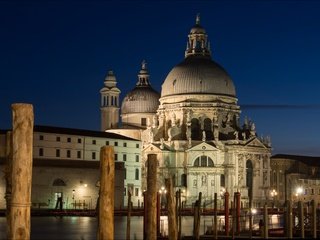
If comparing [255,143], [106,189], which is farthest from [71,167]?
→ [106,189]

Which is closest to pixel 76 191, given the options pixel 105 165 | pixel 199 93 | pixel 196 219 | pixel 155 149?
pixel 155 149

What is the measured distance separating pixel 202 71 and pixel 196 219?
181 feet

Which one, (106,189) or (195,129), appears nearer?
(106,189)

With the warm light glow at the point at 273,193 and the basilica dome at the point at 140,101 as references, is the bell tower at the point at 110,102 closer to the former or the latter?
the basilica dome at the point at 140,101

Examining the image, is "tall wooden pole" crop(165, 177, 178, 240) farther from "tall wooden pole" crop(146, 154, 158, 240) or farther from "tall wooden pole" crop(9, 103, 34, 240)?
"tall wooden pole" crop(9, 103, 34, 240)

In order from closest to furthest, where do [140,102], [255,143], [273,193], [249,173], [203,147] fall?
1. [203,147]
2. [249,173]
3. [255,143]
4. [273,193]
5. [140,102]

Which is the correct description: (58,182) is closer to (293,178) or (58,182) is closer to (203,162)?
(203,162)

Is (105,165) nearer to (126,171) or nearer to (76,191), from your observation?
(76,191)

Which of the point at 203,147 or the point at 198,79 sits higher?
the point at 198,79

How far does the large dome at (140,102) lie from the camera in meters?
88.1

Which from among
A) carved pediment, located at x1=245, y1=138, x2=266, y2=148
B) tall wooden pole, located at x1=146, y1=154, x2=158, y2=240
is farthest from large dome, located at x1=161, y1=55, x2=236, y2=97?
tall wooden pole, located at x1=146, y1=154, x2=158, y2=240

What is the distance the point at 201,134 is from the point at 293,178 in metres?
13.0

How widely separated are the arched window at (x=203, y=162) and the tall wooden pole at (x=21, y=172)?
61.2 meters

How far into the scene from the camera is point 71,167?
195 ft
